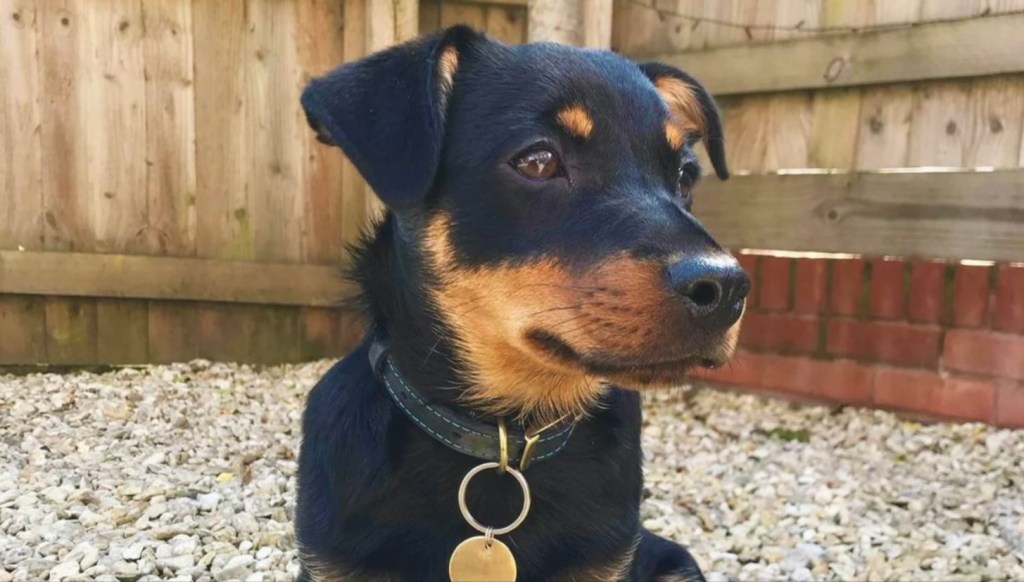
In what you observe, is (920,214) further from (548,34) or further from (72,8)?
(72,8)

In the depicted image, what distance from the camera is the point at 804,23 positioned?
4.19m

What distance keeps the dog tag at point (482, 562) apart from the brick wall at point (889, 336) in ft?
8.51

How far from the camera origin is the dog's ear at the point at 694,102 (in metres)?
2.38

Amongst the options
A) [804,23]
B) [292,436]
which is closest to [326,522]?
[292,436]

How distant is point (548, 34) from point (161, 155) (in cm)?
204

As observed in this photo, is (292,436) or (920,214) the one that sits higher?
(920,214)

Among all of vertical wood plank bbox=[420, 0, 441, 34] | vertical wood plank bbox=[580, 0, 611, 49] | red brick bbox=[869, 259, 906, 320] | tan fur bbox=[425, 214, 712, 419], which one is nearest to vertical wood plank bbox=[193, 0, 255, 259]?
vertical wood plank bbox=[420, 0, 441, 34]

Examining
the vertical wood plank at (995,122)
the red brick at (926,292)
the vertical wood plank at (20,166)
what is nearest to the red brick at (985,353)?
the red brick at (926,292)

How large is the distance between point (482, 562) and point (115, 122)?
332 centimetres

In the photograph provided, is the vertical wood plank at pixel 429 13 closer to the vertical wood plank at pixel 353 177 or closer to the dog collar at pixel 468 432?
the vertical wood plank at pixel 353 177

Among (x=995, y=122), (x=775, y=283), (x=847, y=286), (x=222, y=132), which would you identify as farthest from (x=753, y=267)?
(x=222, y=132)

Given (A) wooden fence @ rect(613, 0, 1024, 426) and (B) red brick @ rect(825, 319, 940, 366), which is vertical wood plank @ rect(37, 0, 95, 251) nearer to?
(A) wooden fence @ rect(613, 0, 1024, 426)

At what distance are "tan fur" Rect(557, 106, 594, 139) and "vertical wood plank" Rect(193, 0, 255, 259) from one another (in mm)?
3015

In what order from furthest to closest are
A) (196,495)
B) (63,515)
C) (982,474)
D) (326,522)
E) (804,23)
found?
(804,23) → (982,474) → (196,495) → (63,515) → (326,522)
